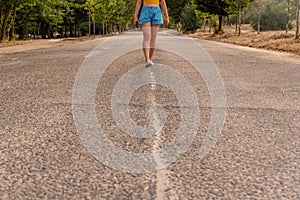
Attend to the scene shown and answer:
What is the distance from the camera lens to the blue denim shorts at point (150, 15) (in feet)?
21.7

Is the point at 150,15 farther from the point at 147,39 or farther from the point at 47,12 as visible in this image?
the point at 47,12

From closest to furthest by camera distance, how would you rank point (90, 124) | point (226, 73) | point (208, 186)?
point (208, 186), point (90, 124), point (226, 73)

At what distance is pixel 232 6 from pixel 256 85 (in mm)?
28352

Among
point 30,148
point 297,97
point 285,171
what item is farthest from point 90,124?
point 297,97

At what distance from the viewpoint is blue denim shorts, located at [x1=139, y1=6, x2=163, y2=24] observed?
6.63m

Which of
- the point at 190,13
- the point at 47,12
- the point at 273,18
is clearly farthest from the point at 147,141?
the point at 190,13

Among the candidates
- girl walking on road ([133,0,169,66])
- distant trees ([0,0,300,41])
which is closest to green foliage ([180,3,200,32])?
distant trees ([0,0,300,41])

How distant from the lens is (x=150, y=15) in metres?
6.65

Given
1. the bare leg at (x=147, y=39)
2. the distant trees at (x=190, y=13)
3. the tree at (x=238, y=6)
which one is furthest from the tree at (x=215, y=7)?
the bare leg at (x=147, y=39)

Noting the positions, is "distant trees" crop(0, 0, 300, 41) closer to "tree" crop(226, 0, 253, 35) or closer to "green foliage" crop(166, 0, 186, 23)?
"tree" crop(226, 0, 253, 35)

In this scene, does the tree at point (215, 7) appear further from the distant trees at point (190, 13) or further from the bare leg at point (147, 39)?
the bare leg at point (147, 39)

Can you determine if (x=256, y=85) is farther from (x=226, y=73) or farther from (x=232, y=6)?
(x=232, y=6)

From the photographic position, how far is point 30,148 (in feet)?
8.04

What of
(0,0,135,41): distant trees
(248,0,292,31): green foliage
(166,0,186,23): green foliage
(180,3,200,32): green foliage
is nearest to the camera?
(0,0,135,41): distant trees
